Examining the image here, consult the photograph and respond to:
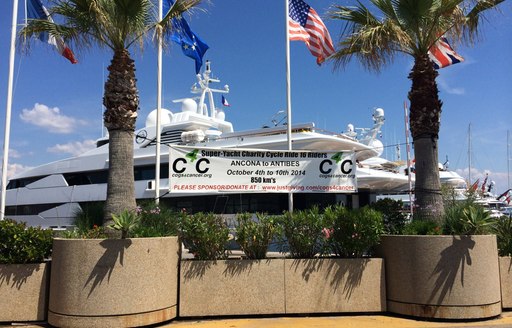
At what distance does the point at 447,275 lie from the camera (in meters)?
6.75

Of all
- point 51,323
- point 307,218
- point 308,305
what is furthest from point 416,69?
point 51,323

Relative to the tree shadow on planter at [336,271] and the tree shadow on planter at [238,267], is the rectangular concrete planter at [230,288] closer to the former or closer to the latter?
the tree shadow on planter at [238,267]

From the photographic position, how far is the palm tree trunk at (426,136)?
27.8 feet

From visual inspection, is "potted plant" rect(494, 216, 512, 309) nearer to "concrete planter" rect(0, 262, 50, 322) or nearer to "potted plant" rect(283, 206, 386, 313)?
"potted plant" rect(283, 206, 386, 313)

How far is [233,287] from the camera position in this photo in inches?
273

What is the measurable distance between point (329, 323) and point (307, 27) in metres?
9.72

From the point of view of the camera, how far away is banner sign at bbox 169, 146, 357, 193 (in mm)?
9273

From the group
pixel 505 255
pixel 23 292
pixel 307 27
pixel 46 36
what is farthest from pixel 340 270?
pixel 307 27

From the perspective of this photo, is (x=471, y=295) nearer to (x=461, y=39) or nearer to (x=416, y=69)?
(x=416, y=69)

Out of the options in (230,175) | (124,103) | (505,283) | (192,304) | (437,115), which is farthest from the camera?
(230,175)

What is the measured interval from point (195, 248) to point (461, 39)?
718 centimetres

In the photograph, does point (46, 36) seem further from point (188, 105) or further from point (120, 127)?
point (188, 105)

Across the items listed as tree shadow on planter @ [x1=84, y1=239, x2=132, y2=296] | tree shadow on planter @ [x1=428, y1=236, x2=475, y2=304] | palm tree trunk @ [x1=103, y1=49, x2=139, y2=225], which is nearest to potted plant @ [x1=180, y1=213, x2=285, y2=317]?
tree shadow on planter @ [x1=84, y1=239, x2=132, y2=296]

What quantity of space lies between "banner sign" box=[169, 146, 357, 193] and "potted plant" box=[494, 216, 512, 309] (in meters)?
2.99
